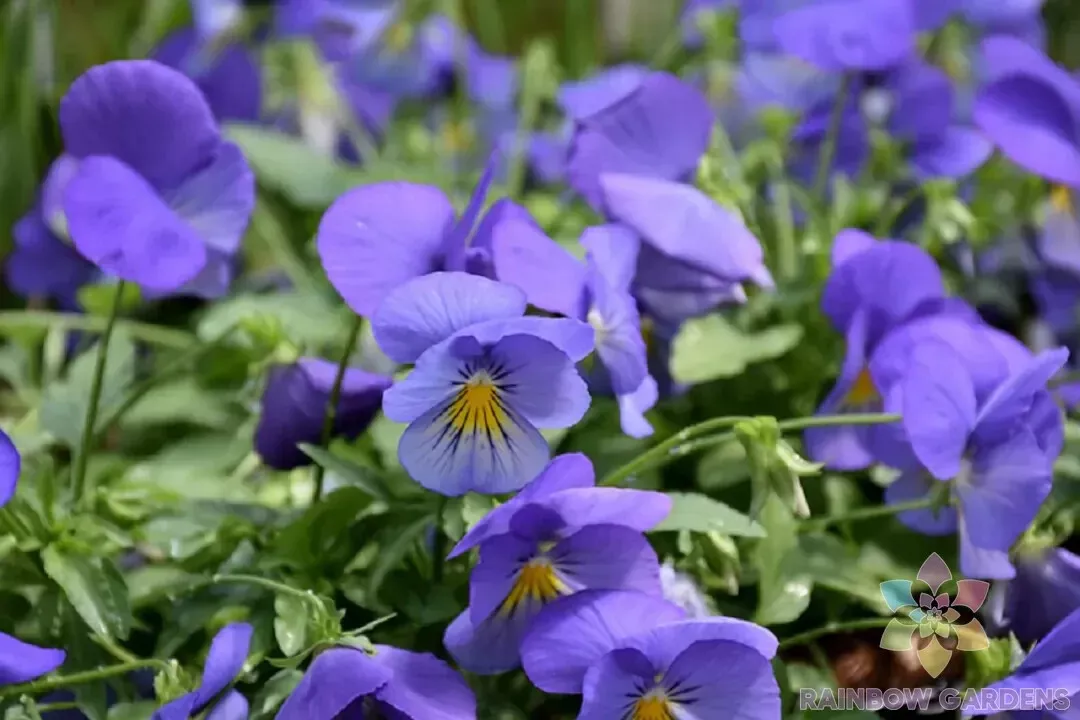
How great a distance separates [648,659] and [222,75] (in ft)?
2.66

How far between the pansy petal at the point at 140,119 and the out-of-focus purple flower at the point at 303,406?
143 millimetres

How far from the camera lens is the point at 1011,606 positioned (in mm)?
624

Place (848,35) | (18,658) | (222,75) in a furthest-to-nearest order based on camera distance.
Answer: (222,75) < (848,35) < (18,658)

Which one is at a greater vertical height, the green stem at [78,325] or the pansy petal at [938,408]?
the pansy petal at [938,408]

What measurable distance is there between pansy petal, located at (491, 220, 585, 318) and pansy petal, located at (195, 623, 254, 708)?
0.21 m

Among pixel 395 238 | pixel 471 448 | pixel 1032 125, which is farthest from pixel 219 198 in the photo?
pixel 1032 125

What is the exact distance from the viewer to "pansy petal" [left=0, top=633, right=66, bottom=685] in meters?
0.47

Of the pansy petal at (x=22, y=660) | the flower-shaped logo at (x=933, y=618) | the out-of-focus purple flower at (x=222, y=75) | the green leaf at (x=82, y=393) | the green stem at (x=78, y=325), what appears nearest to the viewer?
the pansy petal at (x=22, y=660)

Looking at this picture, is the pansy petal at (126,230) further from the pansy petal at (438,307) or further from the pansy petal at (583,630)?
the pansy petal at (583,630)

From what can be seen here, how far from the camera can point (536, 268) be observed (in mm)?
542

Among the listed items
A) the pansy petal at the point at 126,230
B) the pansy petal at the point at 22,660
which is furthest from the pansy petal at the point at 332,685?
the pansy petal at the point at 126,230

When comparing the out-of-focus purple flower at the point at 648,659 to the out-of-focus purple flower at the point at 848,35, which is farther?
the out-of-focus purple flower at the point at 848,35

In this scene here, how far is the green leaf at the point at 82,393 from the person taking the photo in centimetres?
72

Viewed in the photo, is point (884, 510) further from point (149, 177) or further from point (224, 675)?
point (149, 177)
